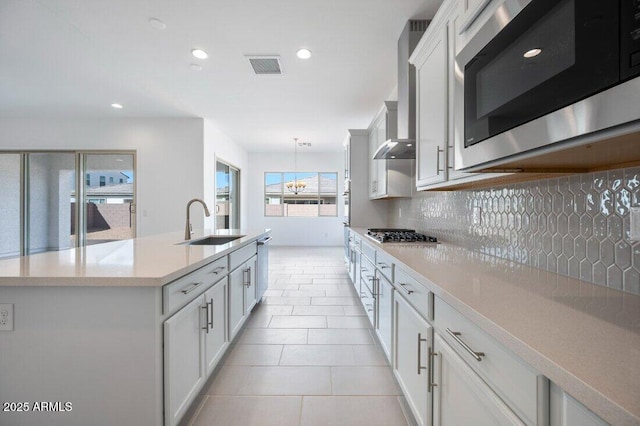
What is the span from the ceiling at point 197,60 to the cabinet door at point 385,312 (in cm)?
225

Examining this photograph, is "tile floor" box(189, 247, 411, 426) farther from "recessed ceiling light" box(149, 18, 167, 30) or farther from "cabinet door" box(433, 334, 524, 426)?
"recessed ceiling light" box(149, 18, 167, 30)

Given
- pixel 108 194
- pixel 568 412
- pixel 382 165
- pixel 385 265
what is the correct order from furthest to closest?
1. pixel 108 194
2. pixel 382 165
3. pixel 385 265
4. pixel 568 412

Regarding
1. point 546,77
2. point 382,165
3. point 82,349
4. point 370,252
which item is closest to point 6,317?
point 82,349

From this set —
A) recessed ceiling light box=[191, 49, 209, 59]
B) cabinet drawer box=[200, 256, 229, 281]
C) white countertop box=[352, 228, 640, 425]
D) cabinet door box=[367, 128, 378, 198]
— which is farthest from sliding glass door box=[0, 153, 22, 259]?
white countertop box=[352, 228, 640, 425]

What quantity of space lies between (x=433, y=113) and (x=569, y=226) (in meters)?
0.98

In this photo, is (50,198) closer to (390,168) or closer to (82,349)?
(82,349)

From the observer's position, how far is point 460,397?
0.99m

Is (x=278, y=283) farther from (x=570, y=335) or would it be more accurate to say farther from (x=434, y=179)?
(x=570, y=335)

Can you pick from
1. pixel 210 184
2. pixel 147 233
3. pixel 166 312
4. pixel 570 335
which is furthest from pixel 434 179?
pixel 147 233

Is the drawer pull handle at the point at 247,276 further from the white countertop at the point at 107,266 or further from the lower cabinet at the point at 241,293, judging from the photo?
the white countertop at the point at 107,266

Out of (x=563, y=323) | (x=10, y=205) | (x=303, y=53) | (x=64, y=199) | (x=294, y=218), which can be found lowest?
(x=563, y=323)

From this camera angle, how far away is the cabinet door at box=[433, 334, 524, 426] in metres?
0.78

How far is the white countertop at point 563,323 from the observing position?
1.58ft

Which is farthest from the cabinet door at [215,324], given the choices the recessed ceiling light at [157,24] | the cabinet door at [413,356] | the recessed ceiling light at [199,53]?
the recessed ceiling light at [199,53]
